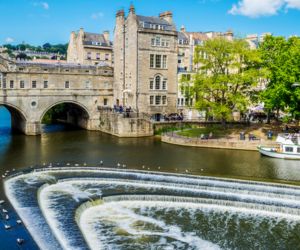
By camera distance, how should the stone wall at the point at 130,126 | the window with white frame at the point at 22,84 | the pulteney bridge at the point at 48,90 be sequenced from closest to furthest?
the pulteney bridge at the point at 48,90
the stone wall at the point at 130,126
the window with white frame at the point at 22,84

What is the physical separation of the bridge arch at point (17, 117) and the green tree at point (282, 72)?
33.5 metres

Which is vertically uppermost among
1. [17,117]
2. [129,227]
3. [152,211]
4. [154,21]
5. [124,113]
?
[154,21]

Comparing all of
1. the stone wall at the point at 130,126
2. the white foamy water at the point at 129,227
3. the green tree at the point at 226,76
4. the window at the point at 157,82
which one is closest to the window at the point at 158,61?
the window at the point at 157,82

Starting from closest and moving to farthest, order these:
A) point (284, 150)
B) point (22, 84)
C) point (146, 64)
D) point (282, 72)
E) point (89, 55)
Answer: point (284, 150) → point (282, 72) → point (22, 84) → point (146, 64) → point (89, 55)

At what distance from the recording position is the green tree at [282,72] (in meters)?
47.3

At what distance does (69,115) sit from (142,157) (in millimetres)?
34328

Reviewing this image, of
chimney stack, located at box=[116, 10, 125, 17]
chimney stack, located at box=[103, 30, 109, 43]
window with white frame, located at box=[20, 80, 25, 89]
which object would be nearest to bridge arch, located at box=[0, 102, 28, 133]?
window with white frame, located at box=[20, 80, 25, 89]

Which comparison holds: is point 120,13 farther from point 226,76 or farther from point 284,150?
point 284,150

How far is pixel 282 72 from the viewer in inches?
1897

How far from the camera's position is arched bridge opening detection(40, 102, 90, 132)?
66.5m

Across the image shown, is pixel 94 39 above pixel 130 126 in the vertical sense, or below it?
above

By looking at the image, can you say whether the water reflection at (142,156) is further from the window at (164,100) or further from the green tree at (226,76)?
the window at (164,100)

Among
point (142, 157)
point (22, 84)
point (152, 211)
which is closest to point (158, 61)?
point (22, 84)

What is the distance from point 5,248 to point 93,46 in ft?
224
